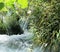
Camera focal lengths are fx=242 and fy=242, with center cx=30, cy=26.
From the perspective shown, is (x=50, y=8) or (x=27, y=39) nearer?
(x=50, y=8)

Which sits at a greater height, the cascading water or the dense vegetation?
the dense vegetation

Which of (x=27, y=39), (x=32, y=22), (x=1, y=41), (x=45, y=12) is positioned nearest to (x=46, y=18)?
(x=45, y=12)

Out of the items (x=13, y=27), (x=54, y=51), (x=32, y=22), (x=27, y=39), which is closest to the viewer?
(x=54, y=51)

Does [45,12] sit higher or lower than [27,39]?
higher

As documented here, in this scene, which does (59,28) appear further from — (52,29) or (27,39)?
(27,39)

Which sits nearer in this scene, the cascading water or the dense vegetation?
the dense vegetation

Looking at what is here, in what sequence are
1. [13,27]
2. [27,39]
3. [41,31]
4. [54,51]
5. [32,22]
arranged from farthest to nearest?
[13,27] < [27,39] < [32,22] < [41,31] < [54,51]

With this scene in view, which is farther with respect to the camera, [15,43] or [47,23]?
[15,43]

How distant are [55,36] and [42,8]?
53cm

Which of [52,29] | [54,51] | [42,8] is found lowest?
[54,51]

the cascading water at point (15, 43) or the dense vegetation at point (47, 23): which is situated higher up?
the dense vegetation at point (47, 23)

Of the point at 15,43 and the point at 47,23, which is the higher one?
the point at 47,23

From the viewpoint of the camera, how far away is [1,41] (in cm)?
509

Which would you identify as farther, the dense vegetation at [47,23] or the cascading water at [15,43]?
the cascading water at [15,43]
